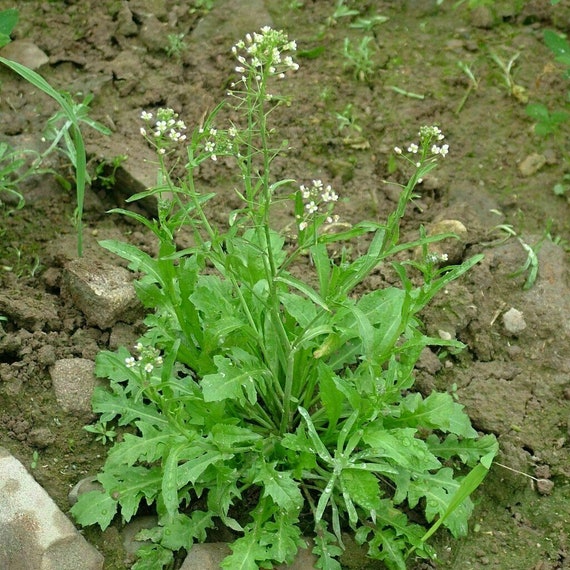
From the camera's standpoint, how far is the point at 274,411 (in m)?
3.08

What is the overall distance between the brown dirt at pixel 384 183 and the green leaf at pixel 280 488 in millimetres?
582

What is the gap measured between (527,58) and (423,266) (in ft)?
7.55

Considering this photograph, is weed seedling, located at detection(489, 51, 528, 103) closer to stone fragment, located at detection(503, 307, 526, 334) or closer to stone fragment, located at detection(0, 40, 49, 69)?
stone fragment, located at detection(503, 307, 526, 334)

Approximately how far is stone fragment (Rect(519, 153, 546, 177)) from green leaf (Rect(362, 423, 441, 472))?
1.82 metres

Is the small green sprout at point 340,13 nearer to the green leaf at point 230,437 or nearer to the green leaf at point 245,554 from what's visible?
the green leaf at point 230,437

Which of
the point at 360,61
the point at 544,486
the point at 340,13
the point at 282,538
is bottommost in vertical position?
the point at 544,486

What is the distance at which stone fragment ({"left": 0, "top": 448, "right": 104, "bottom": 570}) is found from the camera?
275cm

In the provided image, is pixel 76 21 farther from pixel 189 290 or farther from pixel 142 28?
pixel 189 290

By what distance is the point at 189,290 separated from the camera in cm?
292

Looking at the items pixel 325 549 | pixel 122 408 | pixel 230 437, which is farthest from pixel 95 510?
pixel 325 549

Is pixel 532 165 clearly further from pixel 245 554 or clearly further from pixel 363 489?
pixel 245 554

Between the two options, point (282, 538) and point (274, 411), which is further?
point (274, 411)

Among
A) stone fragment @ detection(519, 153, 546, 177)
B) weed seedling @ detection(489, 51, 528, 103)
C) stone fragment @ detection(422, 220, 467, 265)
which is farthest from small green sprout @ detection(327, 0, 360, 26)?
stone fragment @ detection(422, 220, 467, 265)

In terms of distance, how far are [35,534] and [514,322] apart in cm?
202
